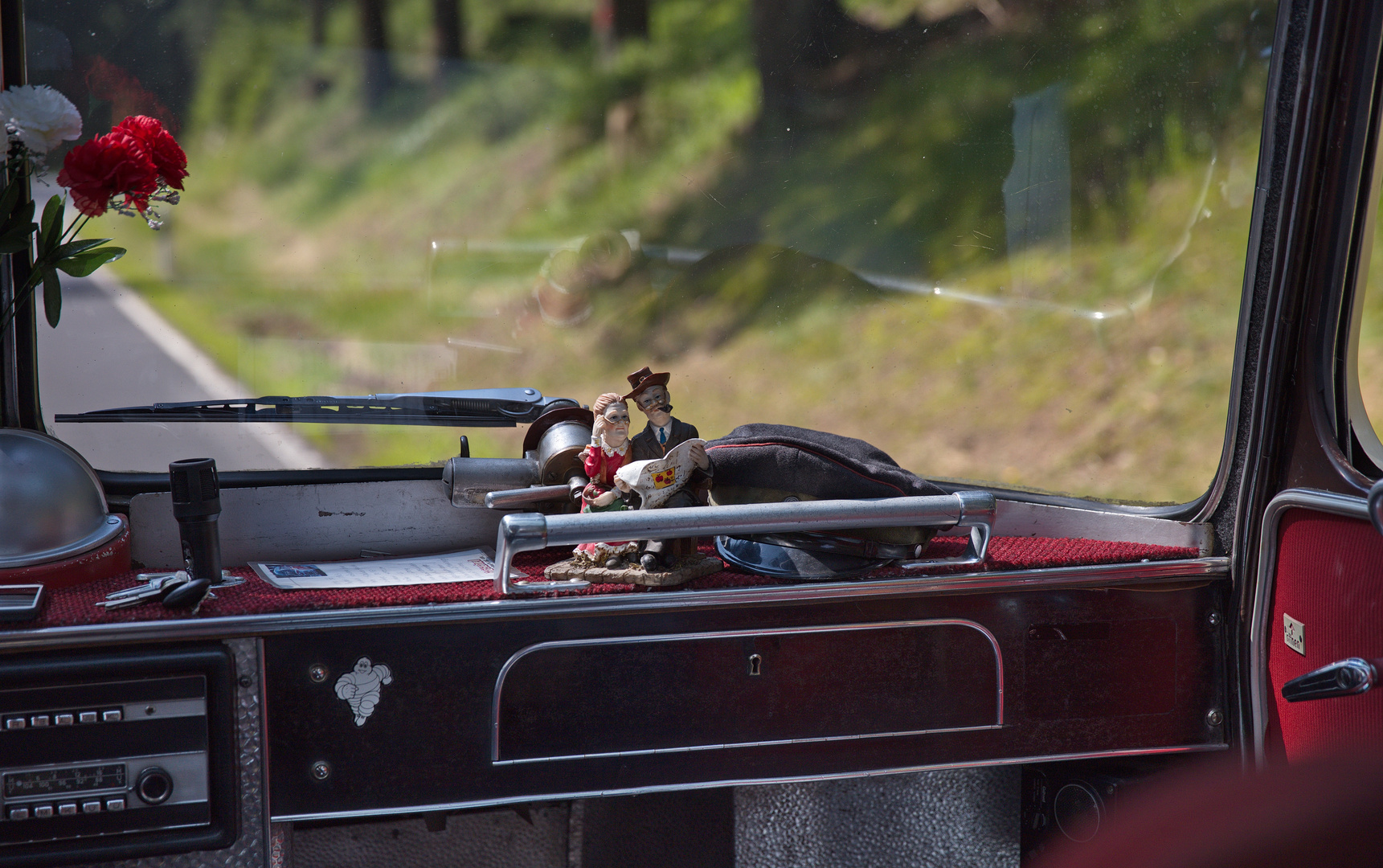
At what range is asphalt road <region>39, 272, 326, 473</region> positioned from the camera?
172 centimetres

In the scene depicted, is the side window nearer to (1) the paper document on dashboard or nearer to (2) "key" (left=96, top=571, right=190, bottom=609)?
(1) the paper document on dashboard

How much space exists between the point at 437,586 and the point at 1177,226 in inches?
63.2

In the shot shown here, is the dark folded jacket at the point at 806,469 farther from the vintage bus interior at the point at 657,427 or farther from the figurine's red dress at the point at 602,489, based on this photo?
the figurine's red dress at the point at 602,489

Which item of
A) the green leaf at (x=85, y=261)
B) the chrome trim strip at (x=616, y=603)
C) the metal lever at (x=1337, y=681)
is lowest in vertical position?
the metal lever at (x=1337, y=681)

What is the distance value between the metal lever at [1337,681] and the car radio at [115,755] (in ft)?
5.17

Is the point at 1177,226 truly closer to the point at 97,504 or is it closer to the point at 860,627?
the point at 860,627

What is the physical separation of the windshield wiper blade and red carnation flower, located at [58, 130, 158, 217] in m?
0.38

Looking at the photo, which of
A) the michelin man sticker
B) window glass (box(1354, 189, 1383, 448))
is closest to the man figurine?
the michelin man sticker

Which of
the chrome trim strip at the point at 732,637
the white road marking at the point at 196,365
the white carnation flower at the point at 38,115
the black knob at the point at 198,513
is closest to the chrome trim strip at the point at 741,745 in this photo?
the chrome trim strip at the point at 732,637

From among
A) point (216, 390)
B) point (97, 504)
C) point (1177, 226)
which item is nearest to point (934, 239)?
point (1177, 226)

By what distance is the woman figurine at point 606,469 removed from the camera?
165 centimetres

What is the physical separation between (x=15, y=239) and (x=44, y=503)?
Result: 442mm

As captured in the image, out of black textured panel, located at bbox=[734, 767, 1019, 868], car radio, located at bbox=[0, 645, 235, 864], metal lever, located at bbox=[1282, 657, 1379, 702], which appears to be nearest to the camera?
metal lever, located at bbox=[1282, 657, 1379, 702]

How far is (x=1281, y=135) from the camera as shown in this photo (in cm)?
171
